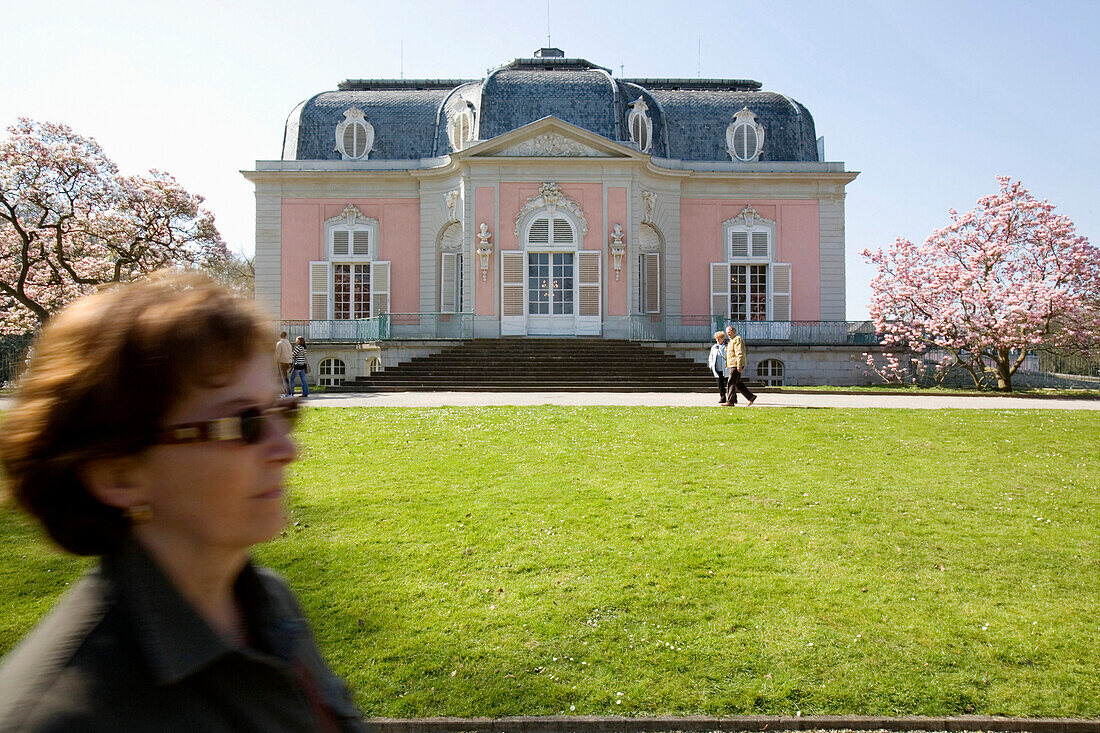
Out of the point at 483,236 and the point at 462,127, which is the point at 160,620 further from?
the point at 462,127

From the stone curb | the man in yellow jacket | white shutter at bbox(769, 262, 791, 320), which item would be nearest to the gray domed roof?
white shutter at bbox(769, 262, 791, 320)

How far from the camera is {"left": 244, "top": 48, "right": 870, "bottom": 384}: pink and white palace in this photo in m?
24.7

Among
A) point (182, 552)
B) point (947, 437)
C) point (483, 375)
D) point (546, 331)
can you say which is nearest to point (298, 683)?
point (182, 552)

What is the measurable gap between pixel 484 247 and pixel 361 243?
5.22 meters

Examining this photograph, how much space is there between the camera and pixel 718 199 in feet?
90.2

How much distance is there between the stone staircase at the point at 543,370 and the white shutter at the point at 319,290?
24.1 ft

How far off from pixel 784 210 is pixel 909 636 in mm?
24755

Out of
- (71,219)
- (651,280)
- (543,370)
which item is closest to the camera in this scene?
(543,370)

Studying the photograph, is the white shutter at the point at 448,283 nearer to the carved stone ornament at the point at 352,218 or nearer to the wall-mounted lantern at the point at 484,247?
the wall-mounted lantern at the point at 484,247

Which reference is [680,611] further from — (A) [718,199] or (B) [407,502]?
(A) [718,199]

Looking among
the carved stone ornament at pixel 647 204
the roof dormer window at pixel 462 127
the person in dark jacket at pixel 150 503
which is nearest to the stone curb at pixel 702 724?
the person in dark jacket at pixel 150 503

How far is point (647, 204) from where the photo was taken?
1022 inches

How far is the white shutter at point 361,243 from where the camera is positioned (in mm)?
27375

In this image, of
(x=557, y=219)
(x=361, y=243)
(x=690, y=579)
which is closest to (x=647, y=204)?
(x=557, y=219)
